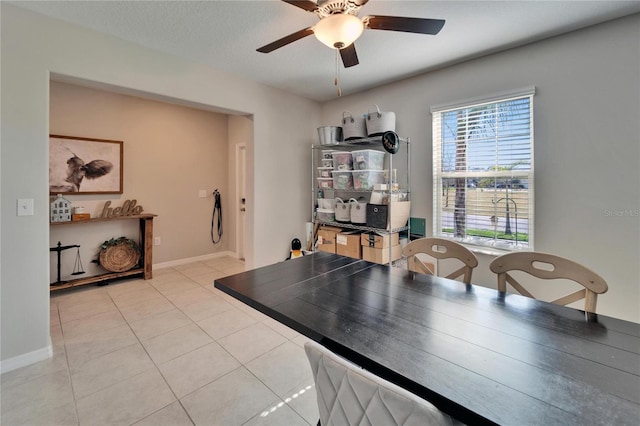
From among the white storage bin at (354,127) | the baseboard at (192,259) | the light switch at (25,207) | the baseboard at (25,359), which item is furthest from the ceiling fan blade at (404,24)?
the baseboard at (192,259)

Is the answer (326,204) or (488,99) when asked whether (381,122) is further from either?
(326,204)

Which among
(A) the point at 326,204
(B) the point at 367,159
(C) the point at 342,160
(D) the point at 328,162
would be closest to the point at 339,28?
(B) the point at 367,159

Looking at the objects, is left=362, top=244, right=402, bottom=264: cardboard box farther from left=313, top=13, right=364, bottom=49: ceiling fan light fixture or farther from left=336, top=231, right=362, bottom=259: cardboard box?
left=313, top=13, right=364, bottom=49: ceiling fan light fixture

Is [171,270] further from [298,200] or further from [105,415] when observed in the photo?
[105,415]

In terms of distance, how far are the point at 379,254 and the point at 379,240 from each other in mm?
152

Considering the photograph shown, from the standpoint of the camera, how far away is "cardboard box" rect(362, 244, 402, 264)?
304cm

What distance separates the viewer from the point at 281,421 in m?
1.64

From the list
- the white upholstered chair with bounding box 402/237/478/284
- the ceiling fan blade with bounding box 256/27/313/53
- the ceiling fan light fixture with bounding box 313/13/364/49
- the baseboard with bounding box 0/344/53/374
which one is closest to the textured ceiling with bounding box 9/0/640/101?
the ceiling fan blade with bounding box 256/27/313/53

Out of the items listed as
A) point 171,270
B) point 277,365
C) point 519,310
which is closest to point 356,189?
point 277,365

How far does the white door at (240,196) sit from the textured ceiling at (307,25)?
2.17 meters

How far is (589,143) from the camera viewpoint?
2189mm

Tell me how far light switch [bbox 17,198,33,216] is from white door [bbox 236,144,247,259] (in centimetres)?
302

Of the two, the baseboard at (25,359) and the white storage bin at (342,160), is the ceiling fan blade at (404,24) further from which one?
the baseboard at (25,359)

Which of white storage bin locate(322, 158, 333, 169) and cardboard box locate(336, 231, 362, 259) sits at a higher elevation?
white storage bin locate(322, 158, 333, 169)
